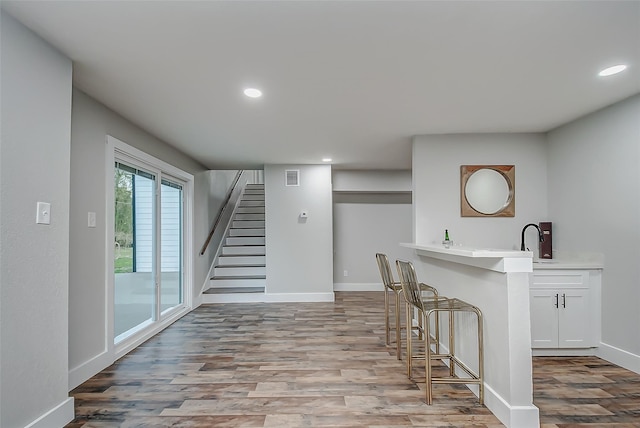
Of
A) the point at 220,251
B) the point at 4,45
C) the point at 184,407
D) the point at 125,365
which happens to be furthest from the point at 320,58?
the point at 220,251

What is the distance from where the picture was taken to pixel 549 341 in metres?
3.24

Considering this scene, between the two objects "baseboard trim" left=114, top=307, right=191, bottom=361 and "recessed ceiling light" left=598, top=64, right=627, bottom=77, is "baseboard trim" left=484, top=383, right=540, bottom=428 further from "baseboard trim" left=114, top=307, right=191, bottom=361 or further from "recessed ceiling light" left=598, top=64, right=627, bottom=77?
"baseboard trim" left=114, top=307, right=191, bottom=361

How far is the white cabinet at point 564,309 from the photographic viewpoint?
323 cm

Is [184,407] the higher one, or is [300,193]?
[300,193]

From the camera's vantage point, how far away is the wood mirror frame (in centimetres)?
394

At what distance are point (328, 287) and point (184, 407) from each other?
364 cm

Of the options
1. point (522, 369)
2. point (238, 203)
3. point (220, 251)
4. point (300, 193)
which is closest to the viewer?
point (522, 369)

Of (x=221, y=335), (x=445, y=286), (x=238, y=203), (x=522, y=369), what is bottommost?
(x=221, y=335)

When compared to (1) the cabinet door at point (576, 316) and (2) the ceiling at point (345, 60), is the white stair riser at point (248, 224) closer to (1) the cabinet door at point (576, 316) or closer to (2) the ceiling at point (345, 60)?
(2) the ceiling at point (345, 60)

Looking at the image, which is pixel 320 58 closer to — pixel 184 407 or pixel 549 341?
pixel 184 407

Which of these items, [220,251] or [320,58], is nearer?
[320,58]

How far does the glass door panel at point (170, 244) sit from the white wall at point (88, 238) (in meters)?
1.30

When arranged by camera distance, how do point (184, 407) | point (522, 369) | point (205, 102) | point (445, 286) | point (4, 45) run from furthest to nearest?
point (445, 286) < point (205, 102) < point (184, 407) < point (522, 369) < point (4, 45)

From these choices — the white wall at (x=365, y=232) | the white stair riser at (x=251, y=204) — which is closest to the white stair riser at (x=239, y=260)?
the white wall at (x=365, y=232)
